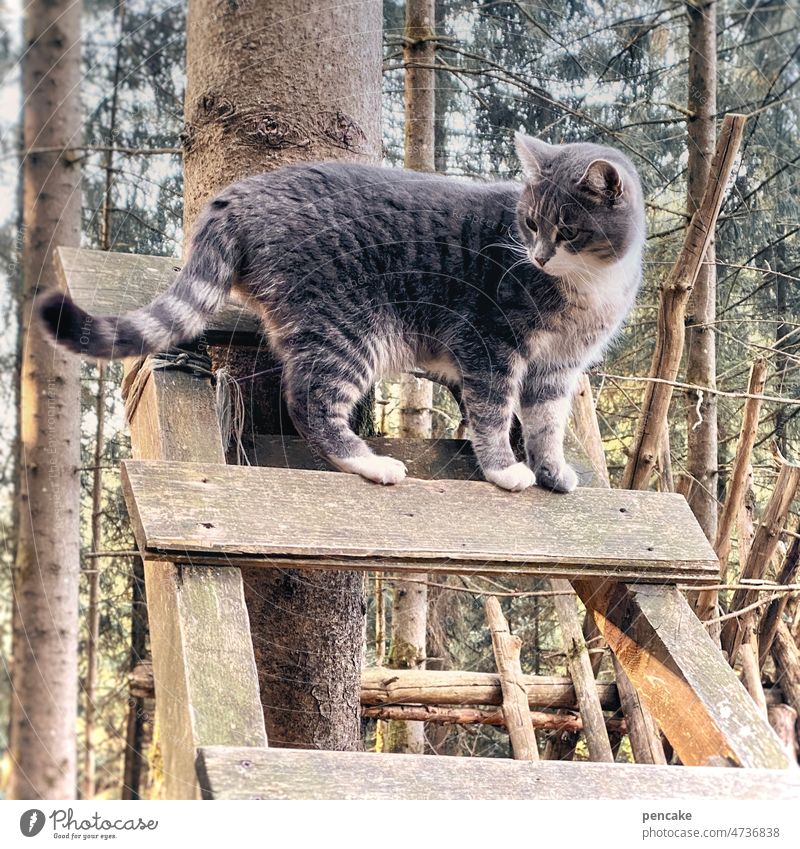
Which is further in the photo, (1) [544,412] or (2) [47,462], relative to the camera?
(1) [544,412]

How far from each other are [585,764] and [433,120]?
1011 mm

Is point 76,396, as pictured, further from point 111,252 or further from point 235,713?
point 235,713

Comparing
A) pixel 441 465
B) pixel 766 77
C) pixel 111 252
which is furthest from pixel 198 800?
A: pixel 766 77

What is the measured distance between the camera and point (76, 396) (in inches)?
43.3

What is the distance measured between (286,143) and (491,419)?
563mm

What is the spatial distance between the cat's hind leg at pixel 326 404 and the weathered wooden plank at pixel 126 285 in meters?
0.16

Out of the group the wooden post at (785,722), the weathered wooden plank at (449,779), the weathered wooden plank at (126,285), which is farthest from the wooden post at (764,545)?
the weathered wooden plank at (126,285)

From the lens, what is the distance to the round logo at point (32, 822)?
3.12 ft

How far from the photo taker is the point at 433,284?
1316mm

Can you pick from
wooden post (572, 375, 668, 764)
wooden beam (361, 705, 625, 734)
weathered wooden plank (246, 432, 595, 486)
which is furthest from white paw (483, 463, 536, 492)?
wooden beam (361, 705, 625, 734)

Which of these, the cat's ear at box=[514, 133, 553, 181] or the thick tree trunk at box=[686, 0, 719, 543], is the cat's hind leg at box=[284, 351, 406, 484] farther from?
the thick tree trunk at box=[686, 0, 719, 543]

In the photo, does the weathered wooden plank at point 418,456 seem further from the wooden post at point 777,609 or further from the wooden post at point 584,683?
the wooden post at point 777,609

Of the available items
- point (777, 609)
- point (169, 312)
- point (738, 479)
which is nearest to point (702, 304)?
point (738, 479)

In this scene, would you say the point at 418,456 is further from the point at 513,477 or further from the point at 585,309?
the point at 585,309
